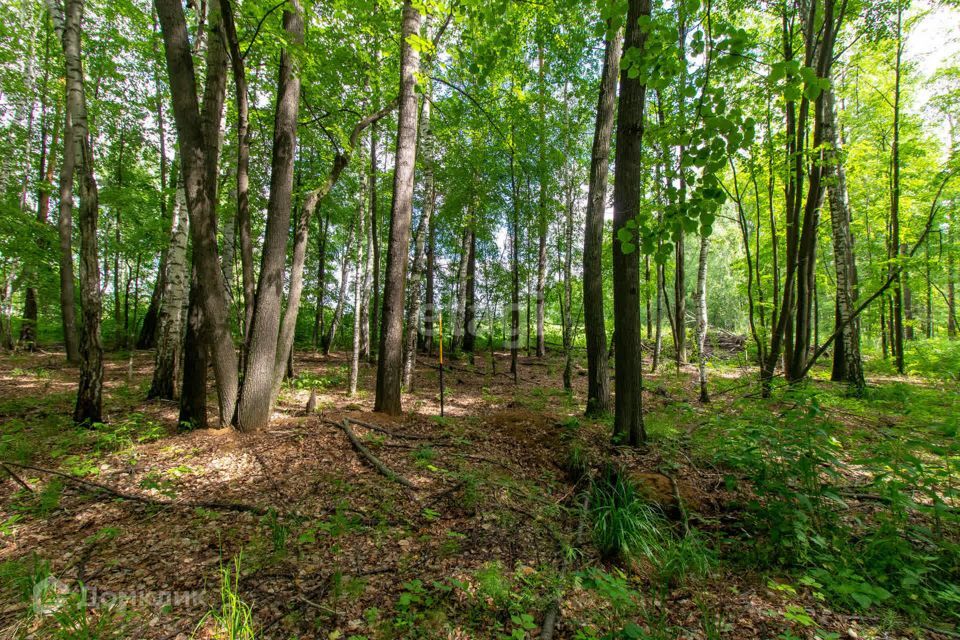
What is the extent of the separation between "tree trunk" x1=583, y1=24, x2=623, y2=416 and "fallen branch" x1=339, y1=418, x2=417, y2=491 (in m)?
3.97

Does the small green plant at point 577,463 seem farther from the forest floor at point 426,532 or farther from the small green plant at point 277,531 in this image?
the small green plant at point 277,531

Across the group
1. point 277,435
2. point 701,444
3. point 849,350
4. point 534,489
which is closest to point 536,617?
point 534,489

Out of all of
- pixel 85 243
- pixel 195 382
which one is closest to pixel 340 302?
pixel 85 243

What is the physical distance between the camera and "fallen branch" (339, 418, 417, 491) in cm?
383

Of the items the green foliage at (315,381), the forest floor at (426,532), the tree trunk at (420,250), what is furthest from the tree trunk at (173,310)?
the tree trunk at (420,250)

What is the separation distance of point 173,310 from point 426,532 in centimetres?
654

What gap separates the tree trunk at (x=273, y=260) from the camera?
485 centimetres

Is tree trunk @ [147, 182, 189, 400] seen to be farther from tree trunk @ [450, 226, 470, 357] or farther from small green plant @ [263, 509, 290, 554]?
tree trunk @ [450, 226, 470, 357]

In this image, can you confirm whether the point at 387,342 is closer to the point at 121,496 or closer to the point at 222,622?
the point at 121,496

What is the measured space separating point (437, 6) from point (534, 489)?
6.03m

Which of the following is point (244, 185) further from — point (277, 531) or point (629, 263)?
point (629, 263)

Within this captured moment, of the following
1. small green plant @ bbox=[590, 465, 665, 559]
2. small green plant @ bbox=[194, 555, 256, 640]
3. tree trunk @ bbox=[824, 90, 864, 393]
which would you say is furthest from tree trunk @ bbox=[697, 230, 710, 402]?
small green plant @ bbox=[194, 555, 256, 640]

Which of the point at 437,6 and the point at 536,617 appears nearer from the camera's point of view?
the point at 536,617

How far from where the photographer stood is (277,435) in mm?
4773
